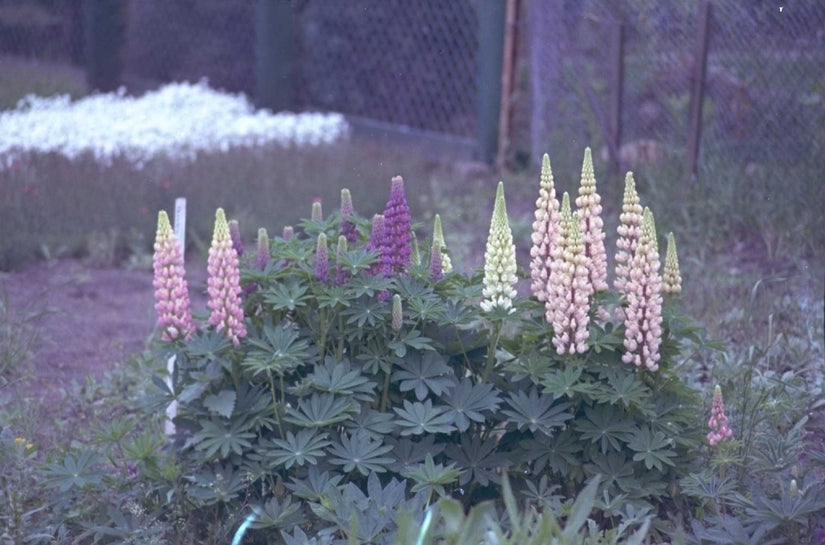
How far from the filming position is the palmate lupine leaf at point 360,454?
9.97 ft

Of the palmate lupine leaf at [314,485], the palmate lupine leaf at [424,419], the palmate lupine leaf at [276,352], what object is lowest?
the palmate lupine leaf at [314,485]

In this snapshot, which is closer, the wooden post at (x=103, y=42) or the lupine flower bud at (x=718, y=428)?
the lupine flower bud at (x=718, y=428)

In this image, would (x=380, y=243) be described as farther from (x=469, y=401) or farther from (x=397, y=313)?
(x=469, y=401)

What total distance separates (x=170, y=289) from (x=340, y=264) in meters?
0.54

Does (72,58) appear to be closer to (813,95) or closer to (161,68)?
(161,68)

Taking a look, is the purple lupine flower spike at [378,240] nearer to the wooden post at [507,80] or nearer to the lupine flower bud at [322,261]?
the lupine flower bud at [322,261]

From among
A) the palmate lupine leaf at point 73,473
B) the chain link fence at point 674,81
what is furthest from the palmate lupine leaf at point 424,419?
the chain link fence at point 674,81

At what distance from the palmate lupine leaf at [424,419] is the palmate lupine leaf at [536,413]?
17 centimetres

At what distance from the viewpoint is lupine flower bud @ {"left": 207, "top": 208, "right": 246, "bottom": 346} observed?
3.24m

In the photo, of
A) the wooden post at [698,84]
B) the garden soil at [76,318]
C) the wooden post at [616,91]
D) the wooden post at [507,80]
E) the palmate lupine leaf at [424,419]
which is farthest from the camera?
the wooden post at [507,80]

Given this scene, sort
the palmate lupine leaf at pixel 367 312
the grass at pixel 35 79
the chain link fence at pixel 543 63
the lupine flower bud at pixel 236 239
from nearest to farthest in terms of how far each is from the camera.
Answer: the palmate lupine leaf at pixel 367 312 < the lupine flower bud at pixel 236 239 < the chain link fence at pixel 543 63 < the grass at pixel 35 79

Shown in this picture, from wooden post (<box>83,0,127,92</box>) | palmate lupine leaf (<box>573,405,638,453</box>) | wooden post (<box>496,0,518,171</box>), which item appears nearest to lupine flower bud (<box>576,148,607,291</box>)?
palmate lupine leaf (<box>573,405,638,453</box>)

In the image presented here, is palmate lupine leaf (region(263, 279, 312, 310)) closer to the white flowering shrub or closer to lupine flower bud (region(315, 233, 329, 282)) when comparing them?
lupine flower bud (region(315, 233, 329, 282))

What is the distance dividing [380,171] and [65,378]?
11.1ft
